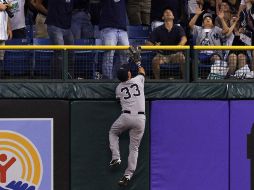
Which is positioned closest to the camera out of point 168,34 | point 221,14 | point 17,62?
point 17,62

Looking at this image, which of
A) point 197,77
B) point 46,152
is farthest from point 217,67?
point 46,152

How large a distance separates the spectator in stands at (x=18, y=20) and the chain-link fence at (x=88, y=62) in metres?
1.23

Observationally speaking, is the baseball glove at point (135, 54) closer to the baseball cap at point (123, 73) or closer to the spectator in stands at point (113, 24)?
the baseball cap at point (123, 73)

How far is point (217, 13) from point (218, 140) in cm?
256

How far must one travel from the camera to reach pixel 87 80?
15078 millimetres

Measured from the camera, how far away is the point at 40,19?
16.3m

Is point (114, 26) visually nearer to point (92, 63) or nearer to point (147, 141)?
point (92, 63)

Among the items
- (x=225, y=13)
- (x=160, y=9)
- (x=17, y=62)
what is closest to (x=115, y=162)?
(x=17, y=62)

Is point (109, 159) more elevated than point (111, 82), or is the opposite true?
point (111, 82)

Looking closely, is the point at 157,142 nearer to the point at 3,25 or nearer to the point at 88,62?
the point at 88,62

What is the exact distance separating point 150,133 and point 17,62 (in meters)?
2.30

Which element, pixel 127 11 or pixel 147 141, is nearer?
pixel 147 141

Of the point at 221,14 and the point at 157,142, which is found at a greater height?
the point at 221,14

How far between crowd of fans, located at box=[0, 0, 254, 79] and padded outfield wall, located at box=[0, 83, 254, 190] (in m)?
0.47
